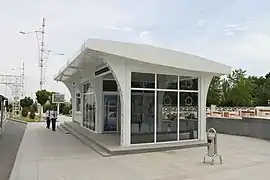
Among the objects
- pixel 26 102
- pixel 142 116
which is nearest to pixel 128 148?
pixel 142 116

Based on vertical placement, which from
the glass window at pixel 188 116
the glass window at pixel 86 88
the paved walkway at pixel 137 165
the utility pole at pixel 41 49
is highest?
the utility pole at pixel 41 49

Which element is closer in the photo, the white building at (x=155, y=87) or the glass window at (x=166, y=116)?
the white building at (x=155, y=87)

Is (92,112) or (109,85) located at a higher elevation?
(109,85)

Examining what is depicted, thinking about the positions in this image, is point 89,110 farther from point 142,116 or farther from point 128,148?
point 128,148

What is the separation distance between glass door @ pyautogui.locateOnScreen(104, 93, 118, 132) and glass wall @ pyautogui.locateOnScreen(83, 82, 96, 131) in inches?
36.4

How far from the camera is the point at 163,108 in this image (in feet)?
42.7

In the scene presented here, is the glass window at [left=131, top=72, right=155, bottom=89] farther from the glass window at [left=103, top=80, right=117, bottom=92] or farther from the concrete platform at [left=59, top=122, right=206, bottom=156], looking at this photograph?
the glass window at [left=103, top=80, right=117, bottom=92]

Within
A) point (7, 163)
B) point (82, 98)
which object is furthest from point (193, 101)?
point (82, 98)

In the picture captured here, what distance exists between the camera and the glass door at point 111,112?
16.9 m

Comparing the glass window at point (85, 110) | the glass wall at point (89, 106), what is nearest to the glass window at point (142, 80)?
the glass wall at point (89, 106)

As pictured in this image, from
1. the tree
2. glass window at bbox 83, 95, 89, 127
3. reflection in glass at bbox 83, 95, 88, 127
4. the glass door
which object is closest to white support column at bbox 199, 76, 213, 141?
the glass door

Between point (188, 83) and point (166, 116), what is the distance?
1733mm

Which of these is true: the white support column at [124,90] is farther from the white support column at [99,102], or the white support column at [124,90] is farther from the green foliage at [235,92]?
the green foliage at [235,92]

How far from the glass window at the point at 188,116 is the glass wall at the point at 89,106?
220 inches
